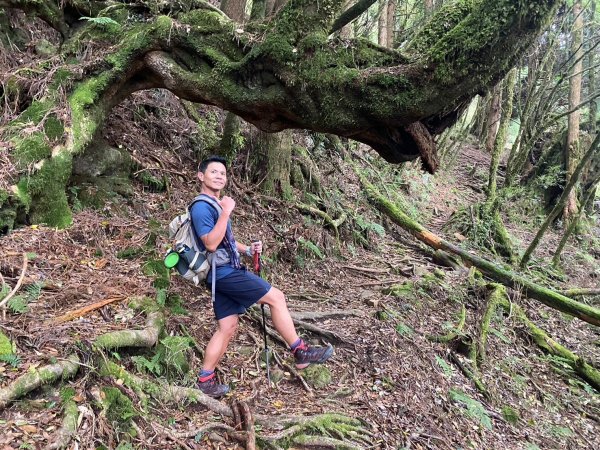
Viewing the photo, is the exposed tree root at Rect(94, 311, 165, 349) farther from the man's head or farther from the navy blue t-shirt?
the man's head

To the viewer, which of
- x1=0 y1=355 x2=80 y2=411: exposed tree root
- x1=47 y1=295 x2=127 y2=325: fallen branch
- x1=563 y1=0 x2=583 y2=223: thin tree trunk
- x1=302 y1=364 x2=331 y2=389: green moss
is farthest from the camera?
x1=563 y1=0 x2=583 y2=223: thin tree trunk

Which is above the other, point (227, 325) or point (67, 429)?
point (227, 325)

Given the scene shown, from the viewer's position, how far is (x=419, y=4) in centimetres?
1819

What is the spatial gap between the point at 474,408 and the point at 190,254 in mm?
4138

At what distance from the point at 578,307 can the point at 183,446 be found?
24.9 feet

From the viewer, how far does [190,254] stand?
4074 mm

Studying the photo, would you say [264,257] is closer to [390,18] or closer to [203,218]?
[203,218]

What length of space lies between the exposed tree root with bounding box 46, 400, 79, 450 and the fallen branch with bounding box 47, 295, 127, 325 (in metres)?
0.90

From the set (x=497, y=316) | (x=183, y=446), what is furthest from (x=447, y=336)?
(x=183, y=446)

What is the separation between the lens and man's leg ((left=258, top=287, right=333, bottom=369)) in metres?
4.42

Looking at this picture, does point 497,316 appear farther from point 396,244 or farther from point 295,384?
point 295,384

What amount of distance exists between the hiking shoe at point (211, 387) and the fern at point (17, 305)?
62.8 inches

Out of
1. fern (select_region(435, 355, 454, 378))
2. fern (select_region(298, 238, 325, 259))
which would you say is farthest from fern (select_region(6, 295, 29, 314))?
fern (select_region(435, 355, 454, 378))

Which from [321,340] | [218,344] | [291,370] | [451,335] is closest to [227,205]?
[218,344]
